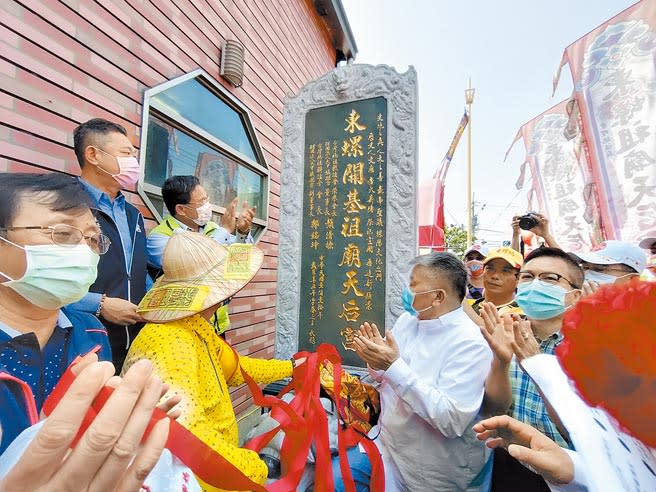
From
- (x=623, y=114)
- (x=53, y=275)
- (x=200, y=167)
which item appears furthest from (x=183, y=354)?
(x=623, y=114)

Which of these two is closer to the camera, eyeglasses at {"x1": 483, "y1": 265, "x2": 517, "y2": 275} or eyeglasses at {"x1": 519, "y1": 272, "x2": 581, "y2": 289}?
eyeglasses at {"x1": 519, "y1": 272, "x2": 581, "y2": 289}

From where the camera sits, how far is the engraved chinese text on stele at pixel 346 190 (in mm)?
2883

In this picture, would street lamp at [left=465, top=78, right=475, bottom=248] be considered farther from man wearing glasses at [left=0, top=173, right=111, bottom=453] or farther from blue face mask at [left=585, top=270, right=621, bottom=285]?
man wearing glasses at [left=0, top=173, right=111, bottom=453]

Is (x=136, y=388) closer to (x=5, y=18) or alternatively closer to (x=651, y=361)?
(x=651, y=361)

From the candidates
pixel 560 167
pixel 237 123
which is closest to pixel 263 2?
pixel 237 123

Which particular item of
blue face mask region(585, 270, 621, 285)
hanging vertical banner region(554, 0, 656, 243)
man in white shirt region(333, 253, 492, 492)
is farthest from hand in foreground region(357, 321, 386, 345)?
hanging vertical banner region(554, 0, 656, 243)

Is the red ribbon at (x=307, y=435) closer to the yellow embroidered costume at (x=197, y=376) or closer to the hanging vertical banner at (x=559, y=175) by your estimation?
the yellow embroidered costume at (x=197, y=376)

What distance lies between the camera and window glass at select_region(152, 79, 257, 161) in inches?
122

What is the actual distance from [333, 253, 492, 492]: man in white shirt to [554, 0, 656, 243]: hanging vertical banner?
392 cm

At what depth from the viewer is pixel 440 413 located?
1.57 meters

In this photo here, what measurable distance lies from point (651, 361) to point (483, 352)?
1259 mm

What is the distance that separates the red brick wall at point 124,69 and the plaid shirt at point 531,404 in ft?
9.51

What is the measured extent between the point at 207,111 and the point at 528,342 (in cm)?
351

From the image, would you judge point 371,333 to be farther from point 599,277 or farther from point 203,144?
Answer: point 203,144
